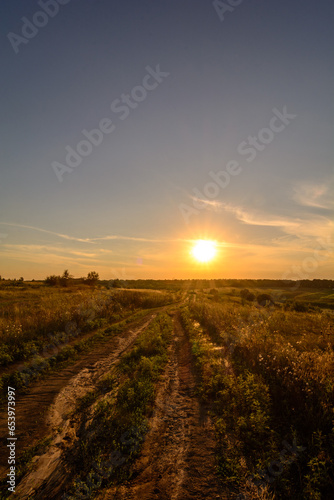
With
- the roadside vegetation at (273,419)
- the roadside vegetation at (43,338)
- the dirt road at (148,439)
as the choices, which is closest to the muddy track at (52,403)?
the dirt road at (148,439)

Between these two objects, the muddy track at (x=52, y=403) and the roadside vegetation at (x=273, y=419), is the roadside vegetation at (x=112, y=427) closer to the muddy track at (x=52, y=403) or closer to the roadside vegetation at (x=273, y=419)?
the muddy track at (x=52, y=403)

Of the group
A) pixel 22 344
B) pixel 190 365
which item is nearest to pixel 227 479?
pixel 190 365

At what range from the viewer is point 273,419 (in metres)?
6.39

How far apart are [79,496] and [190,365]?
7382 millimetres

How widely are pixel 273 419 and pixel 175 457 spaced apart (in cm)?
294

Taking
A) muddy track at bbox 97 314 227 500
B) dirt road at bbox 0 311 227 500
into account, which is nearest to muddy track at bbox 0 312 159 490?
dirt road at bbox 0 311 227 500

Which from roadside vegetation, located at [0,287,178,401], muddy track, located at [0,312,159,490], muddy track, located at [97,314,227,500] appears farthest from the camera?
roadside vegetation, located at [0,287,178,401]

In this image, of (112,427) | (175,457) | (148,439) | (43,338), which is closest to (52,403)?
(112,427)

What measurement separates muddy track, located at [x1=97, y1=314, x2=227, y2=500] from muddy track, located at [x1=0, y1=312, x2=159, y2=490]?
1.75m

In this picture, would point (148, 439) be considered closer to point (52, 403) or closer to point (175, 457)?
point (175, 457)

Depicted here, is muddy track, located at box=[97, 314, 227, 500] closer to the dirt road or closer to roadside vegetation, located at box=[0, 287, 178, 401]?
the dirt road

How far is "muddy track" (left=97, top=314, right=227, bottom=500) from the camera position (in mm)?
4215

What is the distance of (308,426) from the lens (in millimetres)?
5898

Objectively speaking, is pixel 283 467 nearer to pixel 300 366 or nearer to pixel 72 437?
pixel 300 366
